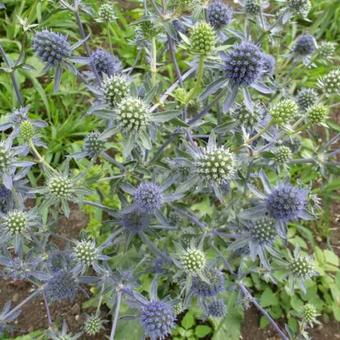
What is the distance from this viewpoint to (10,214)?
2141 mm

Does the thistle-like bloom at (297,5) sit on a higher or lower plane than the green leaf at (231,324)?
higher

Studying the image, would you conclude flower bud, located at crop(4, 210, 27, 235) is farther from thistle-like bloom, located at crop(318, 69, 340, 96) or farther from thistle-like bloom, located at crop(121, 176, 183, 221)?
thistle-like bloom, located at crop(318, 69, 340, 96)

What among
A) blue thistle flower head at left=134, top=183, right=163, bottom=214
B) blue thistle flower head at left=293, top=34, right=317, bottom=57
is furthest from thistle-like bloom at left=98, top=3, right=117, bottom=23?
blue thistle flower head at left=293, top=34, right=317, bottom=57

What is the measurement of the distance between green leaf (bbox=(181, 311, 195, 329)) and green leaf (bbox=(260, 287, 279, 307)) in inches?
18.7

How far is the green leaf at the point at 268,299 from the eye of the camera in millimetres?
3066

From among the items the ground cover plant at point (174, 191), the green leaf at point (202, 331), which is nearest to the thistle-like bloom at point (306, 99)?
the ground cover plant at point (174, 191)

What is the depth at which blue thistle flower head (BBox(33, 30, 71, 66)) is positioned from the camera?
6.93ft

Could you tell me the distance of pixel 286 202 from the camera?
216cm

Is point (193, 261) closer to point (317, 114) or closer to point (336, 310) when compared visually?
point (317, 114)

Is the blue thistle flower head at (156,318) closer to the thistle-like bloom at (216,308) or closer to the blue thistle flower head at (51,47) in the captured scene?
the thistle-like bloom at (216,308)

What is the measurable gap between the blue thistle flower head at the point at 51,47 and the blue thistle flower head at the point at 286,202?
1.17m

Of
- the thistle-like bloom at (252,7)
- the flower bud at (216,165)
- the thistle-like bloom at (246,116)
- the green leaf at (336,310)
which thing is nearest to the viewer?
the flower bud at (216,165)

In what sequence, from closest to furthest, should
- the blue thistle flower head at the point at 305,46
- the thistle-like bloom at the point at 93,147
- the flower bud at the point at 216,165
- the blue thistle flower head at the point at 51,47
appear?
the flower bud at the point at 216,165 → the blue thistle flower head at the point at 51,47 → the thistle-like bloom at the point at 93,147 → the blue thistle flower head at the point at 305,46

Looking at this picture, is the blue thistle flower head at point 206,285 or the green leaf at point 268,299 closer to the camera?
the blue thistle flower head at point 206,285
